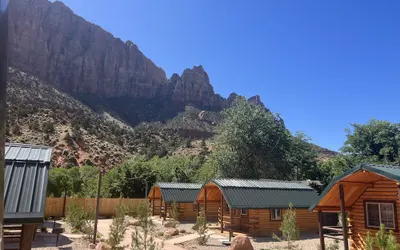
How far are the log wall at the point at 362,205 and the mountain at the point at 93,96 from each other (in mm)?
45551

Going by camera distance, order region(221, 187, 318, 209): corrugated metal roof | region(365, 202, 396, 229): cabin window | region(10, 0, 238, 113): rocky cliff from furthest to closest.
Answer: region(10, 0, 238, 113): rocky cliff < region(221, 187, 318, 209): corrugated metal roof < region(365, 202, 396, 229): cabin window

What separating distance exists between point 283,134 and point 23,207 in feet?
115

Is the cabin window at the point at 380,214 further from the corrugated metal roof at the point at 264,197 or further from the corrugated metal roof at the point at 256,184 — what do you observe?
the corrugated metal roof at the point at 256,184

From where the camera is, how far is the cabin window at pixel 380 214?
1181cm

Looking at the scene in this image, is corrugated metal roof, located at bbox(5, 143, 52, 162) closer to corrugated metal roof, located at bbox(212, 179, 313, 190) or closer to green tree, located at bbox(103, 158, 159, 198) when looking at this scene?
corrugated metal roof, located at bbox(212, 179, 313, 190)

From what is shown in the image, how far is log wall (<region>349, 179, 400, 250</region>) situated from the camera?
38.4 feet

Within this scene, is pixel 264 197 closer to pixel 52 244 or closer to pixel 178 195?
pixel 178 195

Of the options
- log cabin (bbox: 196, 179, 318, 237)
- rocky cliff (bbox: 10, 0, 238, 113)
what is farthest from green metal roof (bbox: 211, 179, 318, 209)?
rocky cliff (bbox: 10, 0, 238, 113)

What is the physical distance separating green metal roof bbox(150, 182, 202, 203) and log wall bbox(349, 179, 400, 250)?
19038mm

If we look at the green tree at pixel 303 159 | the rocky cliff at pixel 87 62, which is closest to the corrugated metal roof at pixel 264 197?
the green tree at pixel 303 159

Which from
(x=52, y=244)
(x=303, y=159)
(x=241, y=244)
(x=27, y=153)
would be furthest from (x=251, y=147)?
(x=27, y=153)

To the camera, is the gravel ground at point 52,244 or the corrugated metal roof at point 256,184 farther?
the corrugated metal roof at point 256,184

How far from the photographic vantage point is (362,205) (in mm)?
12758

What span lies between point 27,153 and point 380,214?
12.3 meters
